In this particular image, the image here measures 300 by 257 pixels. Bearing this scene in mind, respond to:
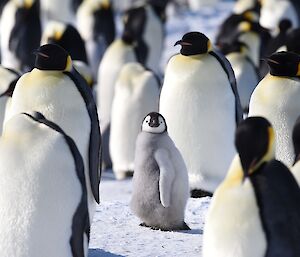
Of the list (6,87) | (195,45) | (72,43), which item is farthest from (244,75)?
(195,45)

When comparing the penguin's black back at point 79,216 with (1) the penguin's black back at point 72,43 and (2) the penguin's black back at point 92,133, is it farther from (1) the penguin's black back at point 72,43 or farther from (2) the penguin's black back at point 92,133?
(1) the penguin's black back at point 72,43

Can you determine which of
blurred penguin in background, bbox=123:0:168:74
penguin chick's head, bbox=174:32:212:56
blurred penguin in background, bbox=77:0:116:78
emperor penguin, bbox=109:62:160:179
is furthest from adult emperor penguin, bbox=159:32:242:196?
blurred penguin in background, bbox=77:0:116:78

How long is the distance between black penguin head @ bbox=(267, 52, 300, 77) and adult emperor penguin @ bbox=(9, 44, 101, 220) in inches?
46.0

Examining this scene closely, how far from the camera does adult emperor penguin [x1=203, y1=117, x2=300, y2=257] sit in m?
4.18

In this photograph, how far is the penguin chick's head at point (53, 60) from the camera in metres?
6.01

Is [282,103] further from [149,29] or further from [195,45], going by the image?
[149,29]

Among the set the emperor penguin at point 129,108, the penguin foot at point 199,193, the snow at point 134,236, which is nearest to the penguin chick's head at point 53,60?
the snow at point 134,236

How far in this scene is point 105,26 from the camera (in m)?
16.8

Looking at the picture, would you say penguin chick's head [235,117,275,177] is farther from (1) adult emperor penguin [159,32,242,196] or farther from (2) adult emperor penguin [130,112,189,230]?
(1) adult emperor penguin [159,32,242,196]

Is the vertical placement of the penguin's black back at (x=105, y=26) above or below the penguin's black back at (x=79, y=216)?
below

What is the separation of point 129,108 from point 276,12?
9.54 meters

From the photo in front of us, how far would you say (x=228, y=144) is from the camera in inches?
304

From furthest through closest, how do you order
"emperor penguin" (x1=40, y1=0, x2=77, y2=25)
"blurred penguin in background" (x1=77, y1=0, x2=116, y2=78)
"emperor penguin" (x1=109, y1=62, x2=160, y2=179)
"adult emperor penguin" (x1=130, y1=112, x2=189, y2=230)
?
"emperor penguin" (x1=40, y1=0, x2=77, y2=25), "blurred penguin in background" (x1=77, y1=0, x2=116, y2=78), "emperor penguin" (x1=109, y1=62, x2=160, y2=179), "adult emperor penguin" (x1=130, y1=112, x2=189, y2=230)

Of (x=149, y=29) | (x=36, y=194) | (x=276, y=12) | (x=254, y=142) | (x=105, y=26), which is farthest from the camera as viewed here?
(x=276, y=12)
